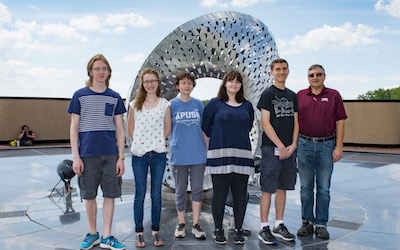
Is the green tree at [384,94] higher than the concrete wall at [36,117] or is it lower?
higher

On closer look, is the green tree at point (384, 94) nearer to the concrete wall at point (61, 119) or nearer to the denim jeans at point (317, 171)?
the concrete wall at point (61, 119)

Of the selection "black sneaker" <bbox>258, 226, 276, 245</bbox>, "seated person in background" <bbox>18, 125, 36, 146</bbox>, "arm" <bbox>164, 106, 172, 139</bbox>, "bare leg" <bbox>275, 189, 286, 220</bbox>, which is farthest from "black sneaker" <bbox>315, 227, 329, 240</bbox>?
"seated person in background" <bbox>18, 125, 36, 146</bbox>

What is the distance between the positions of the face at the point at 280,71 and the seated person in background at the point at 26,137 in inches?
539

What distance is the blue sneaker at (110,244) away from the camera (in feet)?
10.5

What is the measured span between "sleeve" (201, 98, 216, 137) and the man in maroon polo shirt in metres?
1.00

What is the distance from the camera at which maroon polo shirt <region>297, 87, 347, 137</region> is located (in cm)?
359

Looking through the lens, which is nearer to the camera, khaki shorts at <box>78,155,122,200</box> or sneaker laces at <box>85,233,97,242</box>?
khaki shorts at <box>78,155,122,200</box>

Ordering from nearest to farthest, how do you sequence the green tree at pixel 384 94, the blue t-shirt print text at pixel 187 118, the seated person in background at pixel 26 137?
the blue t-shirt print text at pixel 187 118
the seated person in background at pixel 26 137
the green tree at pixel 384 94

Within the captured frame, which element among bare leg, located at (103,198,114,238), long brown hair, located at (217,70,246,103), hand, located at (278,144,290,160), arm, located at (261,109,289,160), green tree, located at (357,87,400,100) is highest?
green tree, located at (357,87,400,100)

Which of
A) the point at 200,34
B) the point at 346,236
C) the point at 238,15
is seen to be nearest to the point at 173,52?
the point at 200,34

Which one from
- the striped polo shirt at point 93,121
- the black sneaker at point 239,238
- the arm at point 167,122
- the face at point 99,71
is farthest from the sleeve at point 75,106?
the black sneaker at point 239,238

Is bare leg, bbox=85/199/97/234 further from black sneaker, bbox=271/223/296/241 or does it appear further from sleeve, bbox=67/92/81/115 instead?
black sneaker, bbox=271/223/296/241

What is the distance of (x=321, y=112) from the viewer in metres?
3.58

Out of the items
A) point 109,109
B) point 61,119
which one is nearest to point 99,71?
point 109,109
